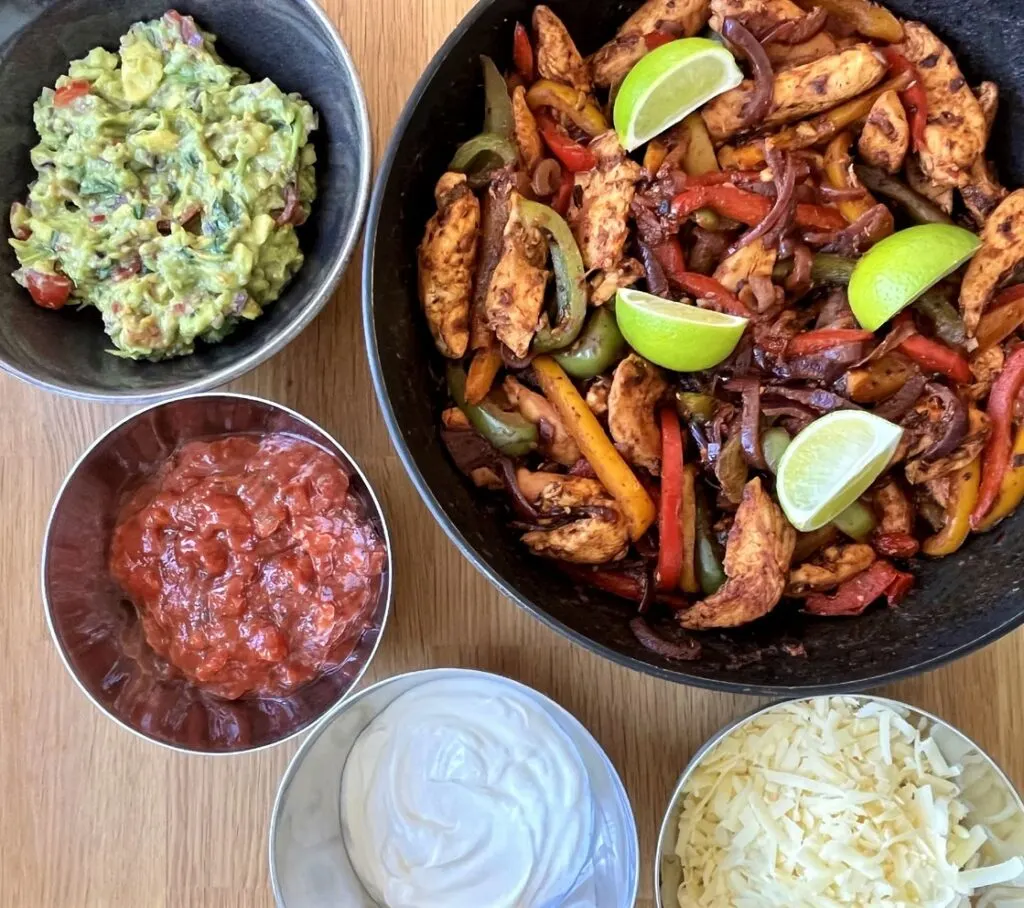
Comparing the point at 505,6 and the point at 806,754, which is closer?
the point at 505,6

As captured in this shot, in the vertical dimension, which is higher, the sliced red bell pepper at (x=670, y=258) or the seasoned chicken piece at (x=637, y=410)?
the sliced red bell pepper at (x=670, y=258)

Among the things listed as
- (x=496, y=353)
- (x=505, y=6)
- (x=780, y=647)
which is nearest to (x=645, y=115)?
(x=505, y=6)

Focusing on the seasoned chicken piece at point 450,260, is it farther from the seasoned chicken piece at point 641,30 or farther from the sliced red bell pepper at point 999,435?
the sliced red bell pepper at point 999,435

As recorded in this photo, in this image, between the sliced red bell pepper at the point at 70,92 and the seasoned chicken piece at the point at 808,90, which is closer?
the seasoned chicken piece at the point at 808,90

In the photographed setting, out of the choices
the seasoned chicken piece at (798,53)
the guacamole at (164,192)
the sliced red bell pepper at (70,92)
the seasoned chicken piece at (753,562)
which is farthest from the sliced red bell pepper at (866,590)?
the sliced red bell pepper at (70,92)

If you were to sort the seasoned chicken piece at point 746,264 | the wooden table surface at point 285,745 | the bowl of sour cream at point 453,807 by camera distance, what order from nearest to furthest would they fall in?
the seasoned chicken piece at point 746,264
the bowl of sour cream at point 453,807
the wooden table surface at point 285,745

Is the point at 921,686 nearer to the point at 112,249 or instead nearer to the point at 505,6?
the point at 505,6

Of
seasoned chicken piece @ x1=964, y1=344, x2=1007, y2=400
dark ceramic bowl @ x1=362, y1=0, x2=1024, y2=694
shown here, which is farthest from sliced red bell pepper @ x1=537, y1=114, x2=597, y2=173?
seasoned chicken piece @ x1=964, y1=344, x2=1007, y2=400

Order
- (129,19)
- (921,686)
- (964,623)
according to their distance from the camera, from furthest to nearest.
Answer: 1. (921,686)
2. (129,19)
3. (964,623)
